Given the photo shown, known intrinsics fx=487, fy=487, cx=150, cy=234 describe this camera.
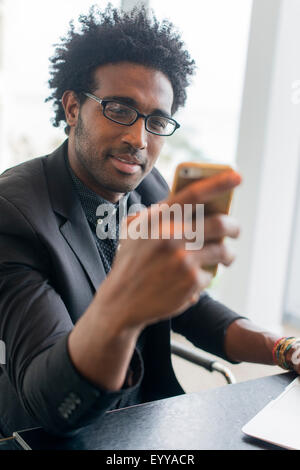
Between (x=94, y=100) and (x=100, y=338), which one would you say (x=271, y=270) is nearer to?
(x=94, y=100)

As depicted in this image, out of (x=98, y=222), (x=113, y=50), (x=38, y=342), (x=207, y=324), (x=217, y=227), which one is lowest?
(x=207, y=324)

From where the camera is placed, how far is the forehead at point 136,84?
4.27ft

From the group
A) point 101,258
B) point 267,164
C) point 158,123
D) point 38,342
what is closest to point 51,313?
point 38,342

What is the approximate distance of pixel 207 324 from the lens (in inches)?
56.2

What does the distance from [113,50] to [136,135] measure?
0.94ft

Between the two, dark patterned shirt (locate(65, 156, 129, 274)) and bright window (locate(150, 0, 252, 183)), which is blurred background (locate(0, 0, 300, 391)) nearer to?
bright window (locate(150, 0, 252, 183))

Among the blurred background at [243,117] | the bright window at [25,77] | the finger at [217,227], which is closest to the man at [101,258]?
the finger at [217,227]

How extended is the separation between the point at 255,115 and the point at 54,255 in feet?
7.31

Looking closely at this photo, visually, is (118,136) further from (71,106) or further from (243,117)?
(243,117)

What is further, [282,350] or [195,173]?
[282,350]

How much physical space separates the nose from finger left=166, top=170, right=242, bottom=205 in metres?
0.67

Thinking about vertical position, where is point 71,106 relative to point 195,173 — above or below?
above

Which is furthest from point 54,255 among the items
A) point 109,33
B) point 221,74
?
point 221,74

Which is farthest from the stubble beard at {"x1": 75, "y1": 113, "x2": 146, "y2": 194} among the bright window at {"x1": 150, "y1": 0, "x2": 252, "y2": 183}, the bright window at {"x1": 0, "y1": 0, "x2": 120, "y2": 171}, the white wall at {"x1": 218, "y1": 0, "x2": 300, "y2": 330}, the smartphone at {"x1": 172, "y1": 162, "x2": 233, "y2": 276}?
the white wall at {"x1": 218, "y1": 0, "x2": 300, "y2": 330}
